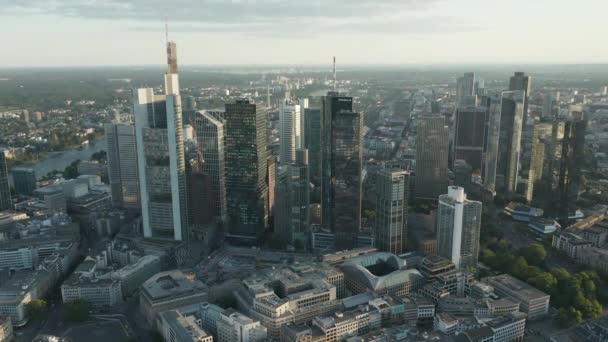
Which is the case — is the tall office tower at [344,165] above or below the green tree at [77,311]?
above

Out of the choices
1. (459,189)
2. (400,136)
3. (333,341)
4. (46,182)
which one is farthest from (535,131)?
(46,182)

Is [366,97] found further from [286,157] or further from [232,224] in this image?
[232,224]

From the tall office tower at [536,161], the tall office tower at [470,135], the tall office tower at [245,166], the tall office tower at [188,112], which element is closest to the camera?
the tall office tower at [245,166]

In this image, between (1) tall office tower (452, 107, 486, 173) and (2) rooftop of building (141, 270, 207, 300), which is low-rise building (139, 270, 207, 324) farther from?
(1) tall office tower (452, 107, 486, 173)

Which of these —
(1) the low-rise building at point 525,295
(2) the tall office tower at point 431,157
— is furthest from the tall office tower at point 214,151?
(1) the low-rise building at point 525,295

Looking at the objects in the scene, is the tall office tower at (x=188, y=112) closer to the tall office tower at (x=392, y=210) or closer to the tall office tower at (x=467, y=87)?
the tall office tower at (x=392, y=210)

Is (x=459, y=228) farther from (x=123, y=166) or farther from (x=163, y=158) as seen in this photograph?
(x=123, y=166)
